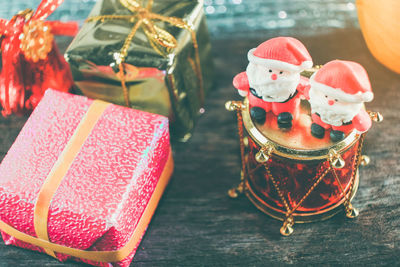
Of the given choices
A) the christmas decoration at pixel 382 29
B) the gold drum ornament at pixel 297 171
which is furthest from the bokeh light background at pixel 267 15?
the gold drum ornament at pixel 297 171

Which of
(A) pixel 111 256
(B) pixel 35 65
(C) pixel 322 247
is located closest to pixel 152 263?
(A) pixel 111 256

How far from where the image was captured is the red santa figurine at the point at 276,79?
0.71 m

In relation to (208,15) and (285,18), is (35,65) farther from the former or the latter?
(285,18)

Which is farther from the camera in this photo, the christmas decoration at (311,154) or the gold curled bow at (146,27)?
the gold curled bow at (146,27)

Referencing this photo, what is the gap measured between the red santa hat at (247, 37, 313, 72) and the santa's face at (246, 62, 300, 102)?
0.05 ft

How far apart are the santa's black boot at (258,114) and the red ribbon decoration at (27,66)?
42 cm

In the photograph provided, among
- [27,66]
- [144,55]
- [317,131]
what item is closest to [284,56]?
[317,131]

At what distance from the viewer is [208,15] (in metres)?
1.21

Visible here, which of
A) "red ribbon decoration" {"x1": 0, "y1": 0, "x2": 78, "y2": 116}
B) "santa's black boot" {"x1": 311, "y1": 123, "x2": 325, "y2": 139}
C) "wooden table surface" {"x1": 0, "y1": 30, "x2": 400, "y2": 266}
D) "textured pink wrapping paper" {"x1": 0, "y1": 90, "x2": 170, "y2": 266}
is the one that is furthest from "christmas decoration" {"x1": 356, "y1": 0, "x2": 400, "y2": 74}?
"red ribbon decoration" {"x1": 0, "y1": 0, "x2": 78, "y2": 116}

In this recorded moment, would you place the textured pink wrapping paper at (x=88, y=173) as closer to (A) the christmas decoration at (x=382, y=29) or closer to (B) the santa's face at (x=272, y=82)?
(B) the santa's face at (x=272, y=82)

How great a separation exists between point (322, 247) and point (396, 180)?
0.68ft

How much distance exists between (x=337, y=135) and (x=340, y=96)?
0.10 metres

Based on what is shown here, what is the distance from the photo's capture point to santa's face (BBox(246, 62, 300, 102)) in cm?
73

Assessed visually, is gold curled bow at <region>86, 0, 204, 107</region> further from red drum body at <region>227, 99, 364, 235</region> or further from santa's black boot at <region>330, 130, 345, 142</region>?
santa's black boot at <region>330, 130, 345, 142</region>
